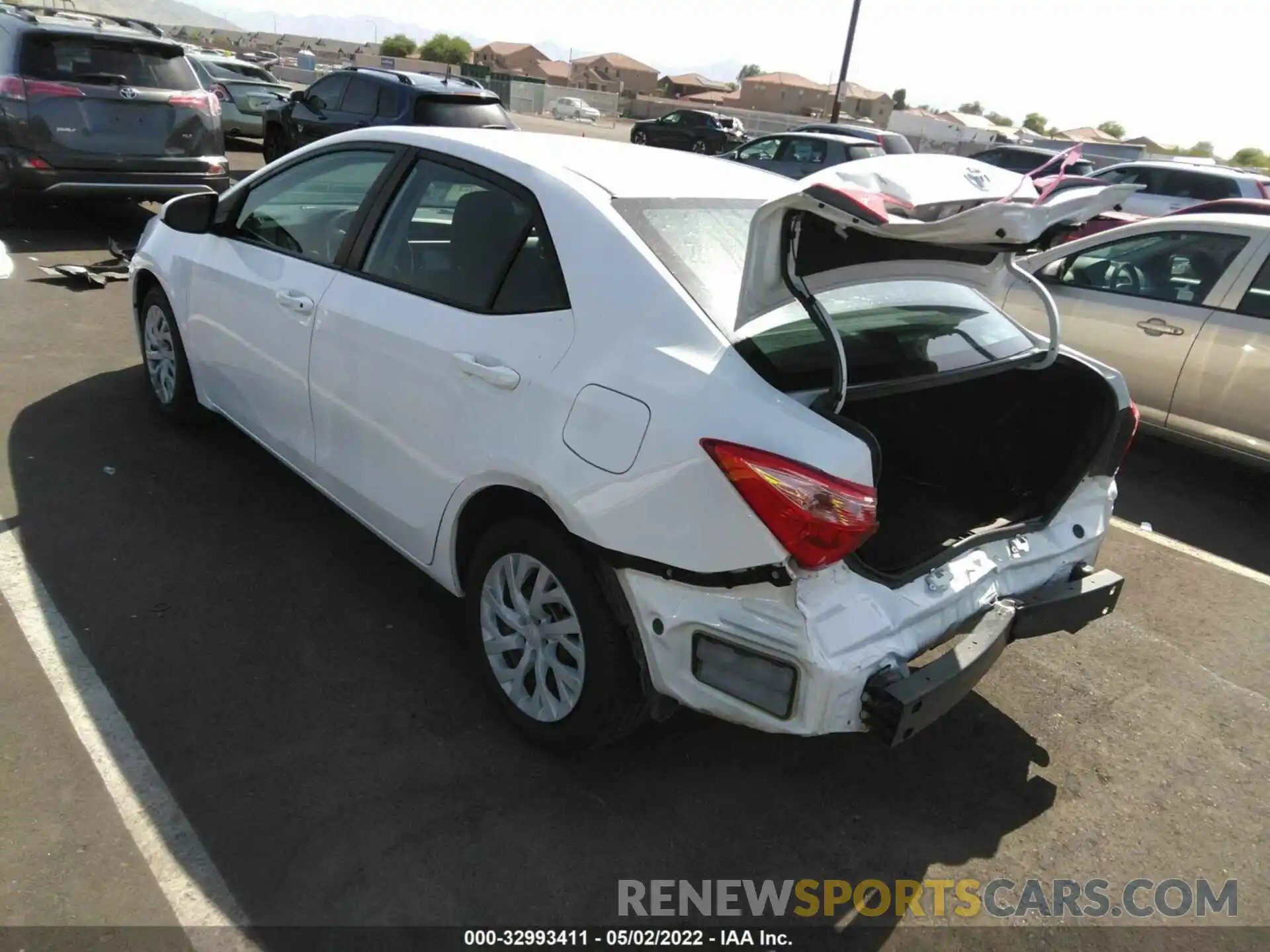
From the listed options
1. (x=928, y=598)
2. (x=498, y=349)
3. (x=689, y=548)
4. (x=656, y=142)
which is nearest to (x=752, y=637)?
(x=689, y=548)

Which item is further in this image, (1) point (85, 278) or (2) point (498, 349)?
(1) point (85, 278)

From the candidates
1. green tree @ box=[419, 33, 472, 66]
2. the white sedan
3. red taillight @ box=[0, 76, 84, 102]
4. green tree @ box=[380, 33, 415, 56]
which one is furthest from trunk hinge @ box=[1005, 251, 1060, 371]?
green tree @ box=[419, 33, 472, 66]

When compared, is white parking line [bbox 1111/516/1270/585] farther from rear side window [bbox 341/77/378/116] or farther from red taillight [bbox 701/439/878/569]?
rear side window [bbox 341/77/378/116]

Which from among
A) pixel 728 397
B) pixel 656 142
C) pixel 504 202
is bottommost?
pixel 656 142

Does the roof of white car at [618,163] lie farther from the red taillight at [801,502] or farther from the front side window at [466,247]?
the red taillight at [801,502]

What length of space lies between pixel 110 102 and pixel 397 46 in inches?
3693

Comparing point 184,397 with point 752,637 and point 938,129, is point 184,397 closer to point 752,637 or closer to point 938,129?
point 752,637

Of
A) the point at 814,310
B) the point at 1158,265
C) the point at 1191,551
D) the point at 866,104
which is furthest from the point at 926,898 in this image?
the point at 866,104

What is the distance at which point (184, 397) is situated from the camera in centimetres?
458

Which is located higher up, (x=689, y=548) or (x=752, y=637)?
(x=689, y=548)

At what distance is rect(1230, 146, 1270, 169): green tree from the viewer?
235 ft

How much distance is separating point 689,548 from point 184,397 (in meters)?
3.41

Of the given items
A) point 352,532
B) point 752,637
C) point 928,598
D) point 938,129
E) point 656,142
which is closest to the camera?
point 752,637

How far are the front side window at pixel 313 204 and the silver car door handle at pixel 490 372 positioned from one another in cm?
104
